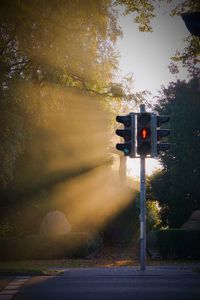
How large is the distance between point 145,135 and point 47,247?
10650 millimetres

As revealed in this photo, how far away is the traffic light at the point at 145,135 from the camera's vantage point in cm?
1388

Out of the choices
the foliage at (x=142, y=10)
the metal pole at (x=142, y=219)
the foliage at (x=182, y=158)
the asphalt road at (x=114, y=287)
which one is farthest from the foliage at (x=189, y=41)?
the foliage at (x=182, y=158)

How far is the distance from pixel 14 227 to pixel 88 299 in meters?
22.0

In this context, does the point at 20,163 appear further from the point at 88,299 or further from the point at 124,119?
the point at 88,299

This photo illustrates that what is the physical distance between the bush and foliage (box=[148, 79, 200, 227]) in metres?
19.2

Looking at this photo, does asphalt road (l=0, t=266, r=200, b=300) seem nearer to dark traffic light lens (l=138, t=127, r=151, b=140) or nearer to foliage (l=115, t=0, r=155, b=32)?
dark traffic light lens (l=138, t=127, r=151, b=140)

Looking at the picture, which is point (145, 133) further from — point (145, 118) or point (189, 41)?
point (189, 41)

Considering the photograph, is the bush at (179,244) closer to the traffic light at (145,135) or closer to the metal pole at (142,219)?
the metal pole at (142,219)

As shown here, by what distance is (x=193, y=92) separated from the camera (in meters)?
40.6

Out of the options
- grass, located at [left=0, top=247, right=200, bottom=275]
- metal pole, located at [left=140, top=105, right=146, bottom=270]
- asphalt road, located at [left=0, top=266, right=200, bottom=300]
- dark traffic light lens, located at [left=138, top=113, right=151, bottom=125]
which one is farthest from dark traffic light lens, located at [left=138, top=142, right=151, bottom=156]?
grass, located at [left=0, top=247, right=200, bottom=275]

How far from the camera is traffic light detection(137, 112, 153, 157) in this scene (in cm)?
1388

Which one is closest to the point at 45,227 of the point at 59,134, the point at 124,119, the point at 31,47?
the point at 59,134

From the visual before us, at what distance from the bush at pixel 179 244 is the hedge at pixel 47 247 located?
4078 millimetres

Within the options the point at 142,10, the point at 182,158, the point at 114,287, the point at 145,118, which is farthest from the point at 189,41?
the point at 182,158
